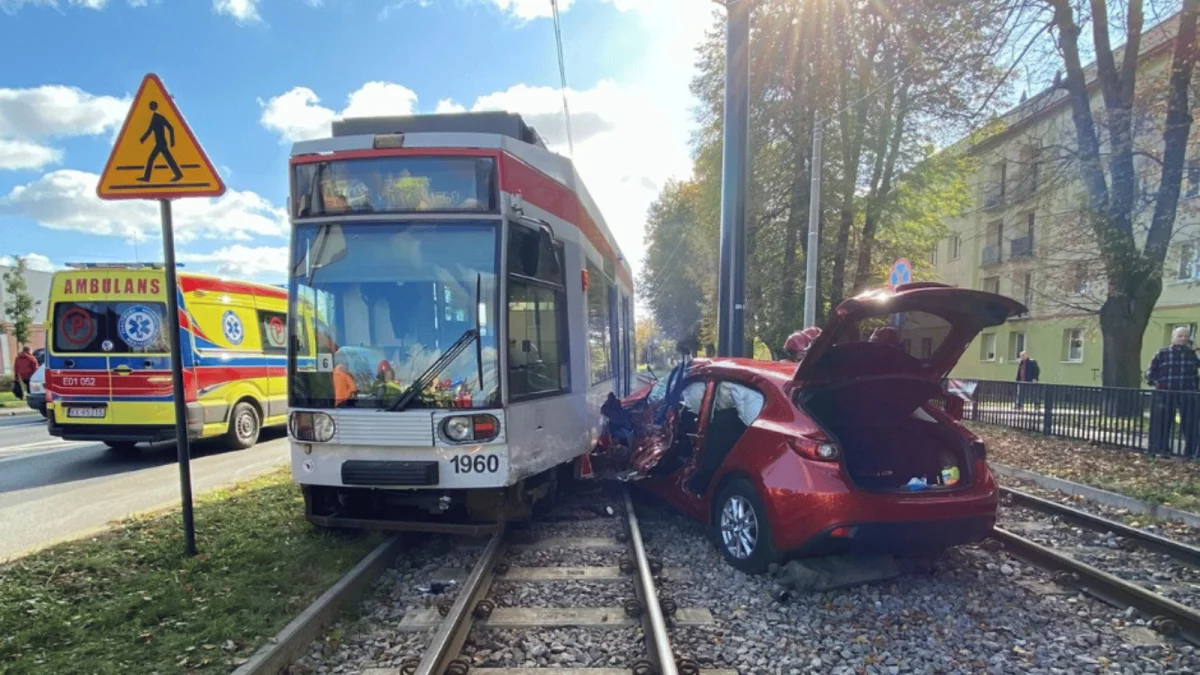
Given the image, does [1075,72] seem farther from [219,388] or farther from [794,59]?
[219,388]

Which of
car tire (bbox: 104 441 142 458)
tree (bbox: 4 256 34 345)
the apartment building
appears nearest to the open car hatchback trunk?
the apartment building

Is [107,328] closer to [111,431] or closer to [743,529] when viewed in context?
[111,431]

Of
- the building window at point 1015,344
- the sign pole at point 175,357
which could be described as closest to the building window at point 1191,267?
the building window at point 1015,344

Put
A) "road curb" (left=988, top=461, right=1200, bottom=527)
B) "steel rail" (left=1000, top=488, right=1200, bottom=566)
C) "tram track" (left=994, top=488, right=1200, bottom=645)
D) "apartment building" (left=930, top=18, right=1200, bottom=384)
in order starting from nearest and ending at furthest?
"tram track" (left=994, top=488, right=1200, bottom=645) → "steel rail" (left=1000, top=488, right=1200, bottom=566) → "road curb" (left=988, top=461, right=1200, bottom=527) → "apartment building" (left=930, top=18, right=1200, bottom=384)

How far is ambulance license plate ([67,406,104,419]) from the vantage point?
932 centimetres

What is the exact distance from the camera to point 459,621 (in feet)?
11.8

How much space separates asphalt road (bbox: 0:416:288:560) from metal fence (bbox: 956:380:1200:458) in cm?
1246

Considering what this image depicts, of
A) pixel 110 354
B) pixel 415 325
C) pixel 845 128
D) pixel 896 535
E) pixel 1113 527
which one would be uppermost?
pixel 845 128

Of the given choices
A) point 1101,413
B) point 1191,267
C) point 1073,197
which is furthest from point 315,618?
point 1191,267

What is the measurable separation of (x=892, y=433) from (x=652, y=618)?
2.54 metres

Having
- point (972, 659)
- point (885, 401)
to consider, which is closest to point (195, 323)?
point (885, 401)

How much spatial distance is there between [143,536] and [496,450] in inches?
131

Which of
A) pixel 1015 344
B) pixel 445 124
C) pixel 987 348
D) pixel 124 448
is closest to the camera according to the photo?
pixel 445 124

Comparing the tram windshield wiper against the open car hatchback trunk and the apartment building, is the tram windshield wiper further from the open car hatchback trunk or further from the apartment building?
the apartment building
